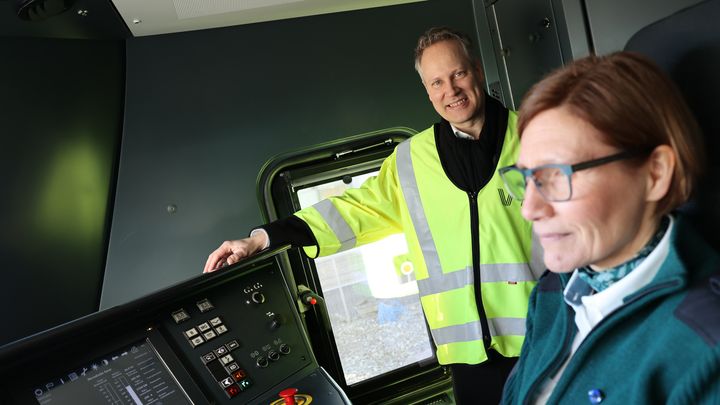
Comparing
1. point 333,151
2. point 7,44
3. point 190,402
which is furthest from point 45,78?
Result: point 333,151

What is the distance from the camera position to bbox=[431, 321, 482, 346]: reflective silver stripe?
78.9 inches

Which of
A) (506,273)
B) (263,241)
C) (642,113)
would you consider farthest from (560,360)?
(263,241)

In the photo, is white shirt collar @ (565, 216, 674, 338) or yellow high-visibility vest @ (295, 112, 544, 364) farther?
yellow high-visibility vest @ (295, 112, 544, 364)

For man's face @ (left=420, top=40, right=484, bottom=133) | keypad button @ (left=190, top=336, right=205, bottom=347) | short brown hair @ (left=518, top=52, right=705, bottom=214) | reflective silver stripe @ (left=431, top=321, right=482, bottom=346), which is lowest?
reflective silver stripe @ (left=431, top=321, right=482, bottom=346)

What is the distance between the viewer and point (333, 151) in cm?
297

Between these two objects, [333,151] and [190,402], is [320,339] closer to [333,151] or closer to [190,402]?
[333,151]

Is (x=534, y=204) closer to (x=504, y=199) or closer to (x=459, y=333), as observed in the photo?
(x=504, y=199)

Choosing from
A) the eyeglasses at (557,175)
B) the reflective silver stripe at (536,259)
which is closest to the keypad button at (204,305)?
the eyeglasses at (557,175)

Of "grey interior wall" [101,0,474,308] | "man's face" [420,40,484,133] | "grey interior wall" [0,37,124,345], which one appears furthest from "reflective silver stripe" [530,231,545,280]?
"grey interior wall" [0,37,124,345]

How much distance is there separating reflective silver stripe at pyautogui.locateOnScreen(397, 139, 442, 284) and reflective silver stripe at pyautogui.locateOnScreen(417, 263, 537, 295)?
38 mm

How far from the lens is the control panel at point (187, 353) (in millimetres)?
1269

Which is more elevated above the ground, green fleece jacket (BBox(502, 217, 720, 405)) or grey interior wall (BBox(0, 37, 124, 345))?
grey interior wall (BBox(0, 37, 124, 345))

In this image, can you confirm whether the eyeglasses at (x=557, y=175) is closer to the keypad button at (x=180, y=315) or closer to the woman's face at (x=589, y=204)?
the woman's face at (x=589, y=204)

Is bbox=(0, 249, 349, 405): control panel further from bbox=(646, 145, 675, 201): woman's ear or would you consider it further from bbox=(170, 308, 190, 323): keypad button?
bbox=(646, 145, 675, 201): woman's ear
